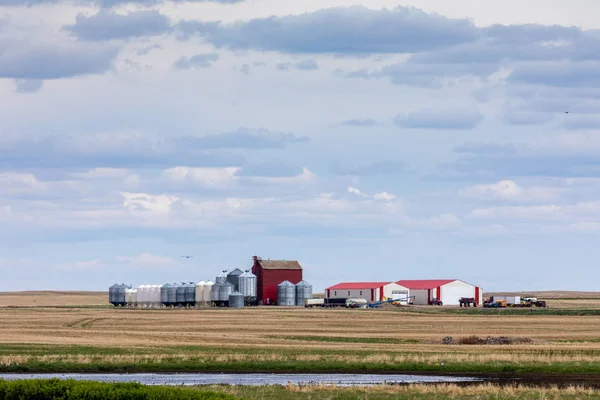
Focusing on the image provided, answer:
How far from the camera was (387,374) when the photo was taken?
48.5 metres

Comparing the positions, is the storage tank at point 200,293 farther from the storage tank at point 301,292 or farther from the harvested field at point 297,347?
the harvested field at point 297,347

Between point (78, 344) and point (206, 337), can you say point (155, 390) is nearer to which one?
point (78, 344)

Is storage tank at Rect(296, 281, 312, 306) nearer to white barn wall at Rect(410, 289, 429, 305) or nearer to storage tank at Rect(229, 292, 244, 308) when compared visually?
storage tank at Rect(229, 292, 244, 308)

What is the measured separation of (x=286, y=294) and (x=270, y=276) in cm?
685

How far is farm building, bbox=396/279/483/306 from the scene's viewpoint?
611 ft

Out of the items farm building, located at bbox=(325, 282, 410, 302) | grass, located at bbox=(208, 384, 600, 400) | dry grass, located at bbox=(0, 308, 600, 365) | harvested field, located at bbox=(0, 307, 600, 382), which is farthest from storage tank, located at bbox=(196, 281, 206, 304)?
grass, located at bbox=(208, 384, 600, 400)

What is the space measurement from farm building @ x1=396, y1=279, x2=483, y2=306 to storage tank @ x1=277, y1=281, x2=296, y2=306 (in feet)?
77.4

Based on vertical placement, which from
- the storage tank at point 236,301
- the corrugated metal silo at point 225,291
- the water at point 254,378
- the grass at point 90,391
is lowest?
the water at point 254,378

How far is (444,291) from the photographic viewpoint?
186125 millimetres

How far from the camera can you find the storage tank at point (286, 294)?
181375 millimetres

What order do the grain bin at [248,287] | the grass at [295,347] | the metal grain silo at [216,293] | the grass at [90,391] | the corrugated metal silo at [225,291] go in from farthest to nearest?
the grain bin at [248,287], the metal grain silo at [216,293], the corrugated metal silo at [225,291], the grass at [295,347], the grass at [90,391]

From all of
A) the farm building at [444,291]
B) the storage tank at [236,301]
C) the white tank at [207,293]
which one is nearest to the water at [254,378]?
the storage tank at [236,301]

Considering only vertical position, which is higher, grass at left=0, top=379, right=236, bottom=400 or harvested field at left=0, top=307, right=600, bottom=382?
grass at left=0, top=379, right=236, bottom=400

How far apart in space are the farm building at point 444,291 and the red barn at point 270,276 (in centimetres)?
2321
